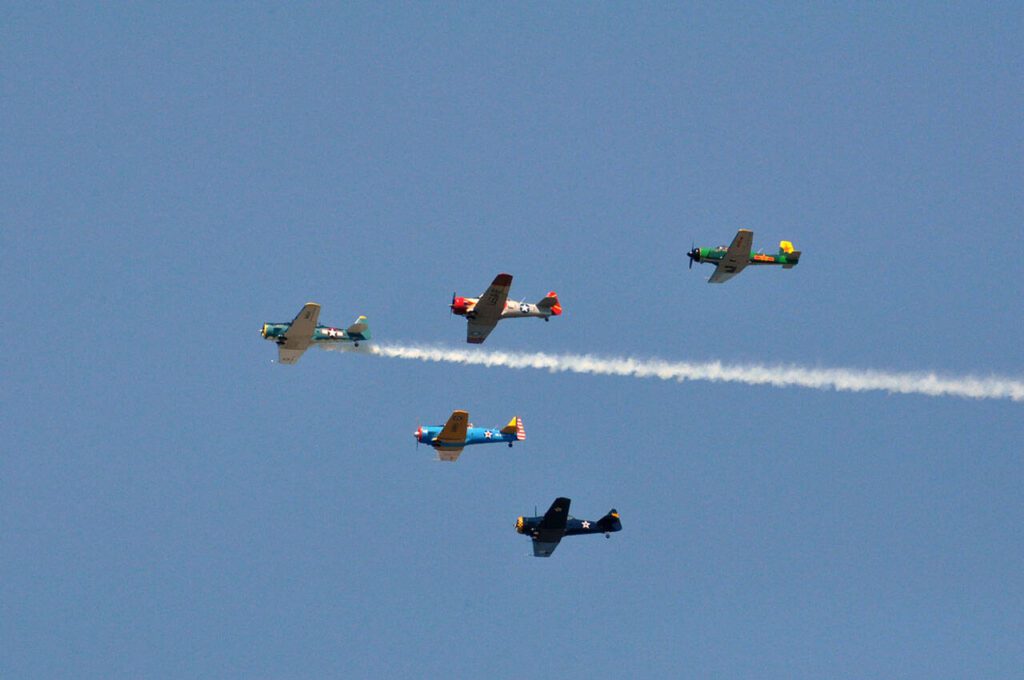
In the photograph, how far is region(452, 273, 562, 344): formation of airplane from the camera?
240 ft

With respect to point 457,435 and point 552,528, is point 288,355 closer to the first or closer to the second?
point 457,435

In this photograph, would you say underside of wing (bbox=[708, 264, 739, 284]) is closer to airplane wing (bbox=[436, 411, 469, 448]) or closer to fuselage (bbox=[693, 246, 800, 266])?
fuselage (bbox=[693, 246, 800, 266])

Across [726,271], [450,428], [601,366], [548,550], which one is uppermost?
[726,271]

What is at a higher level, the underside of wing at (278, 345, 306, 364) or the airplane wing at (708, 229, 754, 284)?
the airplane wing at (708, 229, 754, 284)

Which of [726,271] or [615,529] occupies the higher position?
[726,271]

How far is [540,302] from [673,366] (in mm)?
9015

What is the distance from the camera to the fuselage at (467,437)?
74.1 m

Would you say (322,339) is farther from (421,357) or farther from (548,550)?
(548,550)

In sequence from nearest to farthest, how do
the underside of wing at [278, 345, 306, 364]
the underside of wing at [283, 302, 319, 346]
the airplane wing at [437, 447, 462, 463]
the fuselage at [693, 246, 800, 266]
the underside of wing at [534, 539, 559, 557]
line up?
the underside of wing at [283, 302, 319, 346]
the underside of wing at [278, 345, 306, 364]
the airplane wing at [437, 447, 462, 463]
the underside of wing at [534, 539, 559, 557]
the fuselage at [693, 246, 800, 266]

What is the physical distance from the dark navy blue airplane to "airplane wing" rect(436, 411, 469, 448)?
17.5 feet

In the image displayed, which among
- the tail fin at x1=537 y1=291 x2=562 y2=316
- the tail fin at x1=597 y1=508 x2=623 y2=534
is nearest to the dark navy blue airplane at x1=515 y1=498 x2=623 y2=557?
the tail fin at x1=597 y1=508 x2=623 y2=534

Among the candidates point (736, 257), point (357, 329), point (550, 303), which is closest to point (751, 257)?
point (736, 257)

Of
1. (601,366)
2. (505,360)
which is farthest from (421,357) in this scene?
(601,366)

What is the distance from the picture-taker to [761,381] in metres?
80.1
